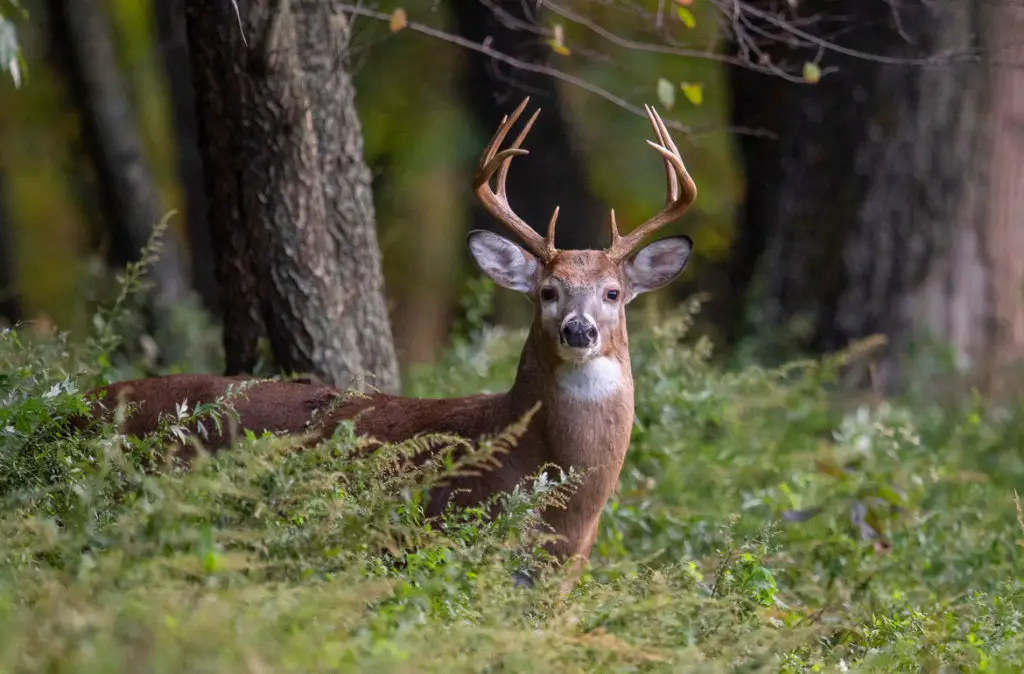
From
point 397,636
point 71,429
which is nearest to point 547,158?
point 71,429

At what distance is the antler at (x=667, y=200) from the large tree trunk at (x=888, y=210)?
404 cm

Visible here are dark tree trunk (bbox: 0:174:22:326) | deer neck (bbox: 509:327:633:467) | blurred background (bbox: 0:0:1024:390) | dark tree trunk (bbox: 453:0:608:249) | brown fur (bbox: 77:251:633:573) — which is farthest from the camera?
dark tree trunk (bbox: 0:174:22:326)

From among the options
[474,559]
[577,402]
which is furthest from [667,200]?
[474,559]

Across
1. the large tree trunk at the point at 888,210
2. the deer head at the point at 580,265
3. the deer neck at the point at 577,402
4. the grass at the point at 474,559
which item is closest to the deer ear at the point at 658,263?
the deer head at the point at 580,265

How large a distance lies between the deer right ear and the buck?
0.20ft

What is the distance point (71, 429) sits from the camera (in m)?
5.88

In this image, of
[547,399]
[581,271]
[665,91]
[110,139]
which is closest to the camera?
[547,399]

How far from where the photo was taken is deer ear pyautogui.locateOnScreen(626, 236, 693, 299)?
6852 millimetres

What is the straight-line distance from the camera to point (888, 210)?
10.7m

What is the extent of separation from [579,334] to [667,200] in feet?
2.78

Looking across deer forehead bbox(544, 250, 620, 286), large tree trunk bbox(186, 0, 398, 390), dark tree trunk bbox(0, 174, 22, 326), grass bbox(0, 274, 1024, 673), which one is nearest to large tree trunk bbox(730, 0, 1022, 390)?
grass bbox(0, 274, 1024, 673)

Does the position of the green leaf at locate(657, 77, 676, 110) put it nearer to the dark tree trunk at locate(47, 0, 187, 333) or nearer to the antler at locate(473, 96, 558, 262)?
the antler at locate(473, 96, 558, 262)

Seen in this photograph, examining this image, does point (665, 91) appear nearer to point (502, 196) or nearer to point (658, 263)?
point (658, 263)

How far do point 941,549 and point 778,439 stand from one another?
1789 millimetres
